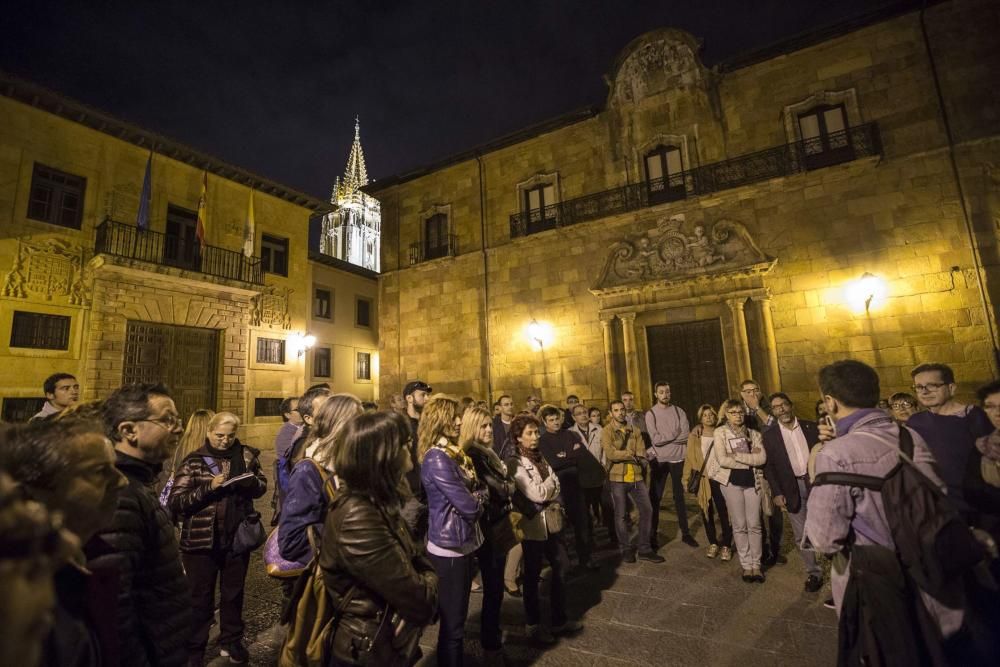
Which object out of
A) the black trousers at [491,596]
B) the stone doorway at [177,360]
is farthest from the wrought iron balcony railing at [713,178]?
the black trousers at [491,596]

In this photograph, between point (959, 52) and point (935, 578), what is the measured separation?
13929mm

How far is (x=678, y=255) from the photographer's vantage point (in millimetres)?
12211

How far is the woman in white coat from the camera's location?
11.8ft

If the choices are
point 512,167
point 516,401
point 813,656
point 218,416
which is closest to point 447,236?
point 512,167

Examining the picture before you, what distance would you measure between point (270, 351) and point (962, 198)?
→ 19740mm

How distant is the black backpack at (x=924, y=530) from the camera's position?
6.26 feet

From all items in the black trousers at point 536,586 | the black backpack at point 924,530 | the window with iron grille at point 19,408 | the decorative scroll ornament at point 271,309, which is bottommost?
Answer: the black trousers at point 536,586

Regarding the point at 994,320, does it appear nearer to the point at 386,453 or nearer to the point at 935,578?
the point at 935,578

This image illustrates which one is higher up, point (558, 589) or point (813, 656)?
point (558, 589)

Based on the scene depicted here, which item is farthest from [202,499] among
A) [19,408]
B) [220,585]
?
[19,408]

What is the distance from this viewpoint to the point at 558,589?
3641 mm

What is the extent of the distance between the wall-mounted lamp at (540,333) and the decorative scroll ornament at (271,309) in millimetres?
9416

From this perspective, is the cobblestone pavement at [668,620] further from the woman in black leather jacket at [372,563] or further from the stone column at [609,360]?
the stone column at [609,360]

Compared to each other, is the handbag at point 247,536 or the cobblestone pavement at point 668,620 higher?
the handbag at point 247,536
